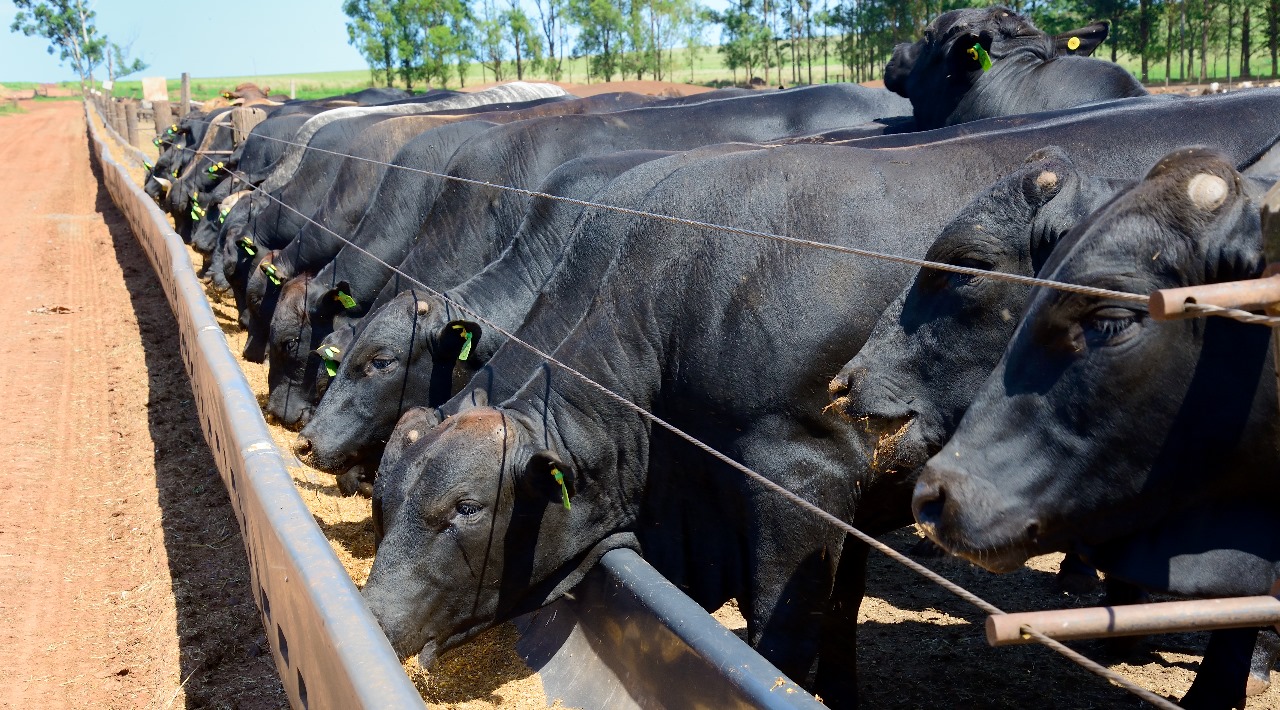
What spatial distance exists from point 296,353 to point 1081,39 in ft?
22.2

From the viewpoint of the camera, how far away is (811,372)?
3.86 meters

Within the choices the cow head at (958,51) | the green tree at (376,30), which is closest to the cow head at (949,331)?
the cow head at (958,51)

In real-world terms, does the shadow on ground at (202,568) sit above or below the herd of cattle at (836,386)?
below

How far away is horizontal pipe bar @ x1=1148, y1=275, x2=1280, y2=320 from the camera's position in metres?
1.66

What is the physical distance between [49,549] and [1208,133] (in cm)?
547

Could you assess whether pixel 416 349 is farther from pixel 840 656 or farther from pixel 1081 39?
pixel 1081 39

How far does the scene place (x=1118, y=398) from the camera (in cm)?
221

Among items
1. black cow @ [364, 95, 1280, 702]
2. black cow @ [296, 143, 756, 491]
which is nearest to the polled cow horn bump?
black cow @ [364, 95, 1280, 702]

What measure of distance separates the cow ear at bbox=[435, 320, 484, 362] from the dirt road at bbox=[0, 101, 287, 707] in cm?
140

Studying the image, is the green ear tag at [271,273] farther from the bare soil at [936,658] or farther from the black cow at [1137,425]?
the black cow at [1137,425]

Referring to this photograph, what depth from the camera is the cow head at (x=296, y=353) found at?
777 centimetres

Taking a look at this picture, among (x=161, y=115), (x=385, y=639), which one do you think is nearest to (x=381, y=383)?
(x=385, y=639)

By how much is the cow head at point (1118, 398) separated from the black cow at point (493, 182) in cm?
509

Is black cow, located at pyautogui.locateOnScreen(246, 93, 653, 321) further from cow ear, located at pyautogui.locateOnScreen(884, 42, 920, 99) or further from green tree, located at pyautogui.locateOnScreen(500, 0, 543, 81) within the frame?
green tree, located at pyautogui.locateOnScreen(500, 0, 543, 81)
